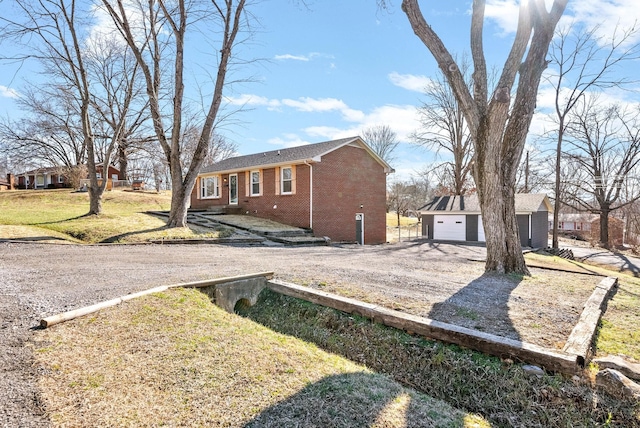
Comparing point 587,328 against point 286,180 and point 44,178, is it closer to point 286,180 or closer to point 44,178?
point 286,180

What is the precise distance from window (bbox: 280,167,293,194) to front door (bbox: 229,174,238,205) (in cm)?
362

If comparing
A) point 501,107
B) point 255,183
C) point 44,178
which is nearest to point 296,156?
point 255,183

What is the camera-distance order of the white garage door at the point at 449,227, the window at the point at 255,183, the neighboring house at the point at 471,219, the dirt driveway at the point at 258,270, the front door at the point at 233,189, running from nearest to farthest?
the dirt driveway at the point at 258,270
the window at the point at 255,183
the front door at the point at 233,189
the neighboring house at the point at 471,219
the white garage door at the point at 449,227

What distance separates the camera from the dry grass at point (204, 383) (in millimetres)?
2227

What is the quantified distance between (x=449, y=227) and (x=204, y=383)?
22275 mm

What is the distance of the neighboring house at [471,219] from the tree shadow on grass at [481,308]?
15.9 m

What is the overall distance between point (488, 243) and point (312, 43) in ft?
32.1

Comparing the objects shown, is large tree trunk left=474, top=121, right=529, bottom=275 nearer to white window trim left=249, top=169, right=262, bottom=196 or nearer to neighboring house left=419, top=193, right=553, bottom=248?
white window trim left=249, top=169, right=262, bottom=196

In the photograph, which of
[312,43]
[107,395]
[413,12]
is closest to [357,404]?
[107,395]

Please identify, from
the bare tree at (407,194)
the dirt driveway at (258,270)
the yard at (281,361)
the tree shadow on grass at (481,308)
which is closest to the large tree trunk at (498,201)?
the dirt driveway at (258,270)

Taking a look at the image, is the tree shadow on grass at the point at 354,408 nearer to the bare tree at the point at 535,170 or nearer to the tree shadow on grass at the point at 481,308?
the tree shadow on grass at the point at 481,308

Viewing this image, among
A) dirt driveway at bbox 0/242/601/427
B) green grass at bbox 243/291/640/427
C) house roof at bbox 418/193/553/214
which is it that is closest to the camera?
green grass at bbox 243/291/640/427

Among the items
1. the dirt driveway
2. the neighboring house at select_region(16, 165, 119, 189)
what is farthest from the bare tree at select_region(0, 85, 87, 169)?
the dirt driveway

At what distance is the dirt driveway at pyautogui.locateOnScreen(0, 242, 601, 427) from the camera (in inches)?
122
